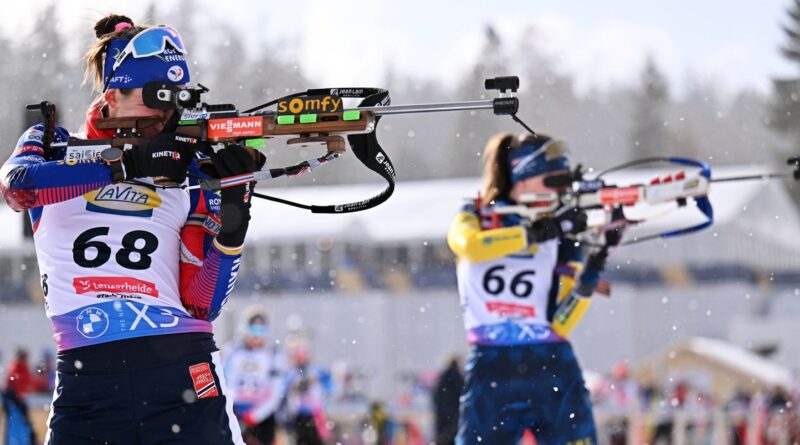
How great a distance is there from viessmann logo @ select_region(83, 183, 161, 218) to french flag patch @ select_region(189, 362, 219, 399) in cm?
49

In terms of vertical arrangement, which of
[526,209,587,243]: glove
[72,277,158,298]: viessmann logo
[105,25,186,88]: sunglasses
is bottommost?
[72,277,158,298]: viessmann logo

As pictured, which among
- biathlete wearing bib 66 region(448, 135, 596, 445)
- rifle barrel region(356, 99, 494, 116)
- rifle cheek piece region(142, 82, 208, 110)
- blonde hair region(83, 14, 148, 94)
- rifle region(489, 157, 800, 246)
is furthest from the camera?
rifle region(489, 157, 800, 246)

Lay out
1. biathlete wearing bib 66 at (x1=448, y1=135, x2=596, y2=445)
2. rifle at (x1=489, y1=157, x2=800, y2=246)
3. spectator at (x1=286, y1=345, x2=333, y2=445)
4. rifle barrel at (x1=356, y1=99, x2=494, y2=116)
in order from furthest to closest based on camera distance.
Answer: spectator at (x1=286, y1=345, x2=333, y2=445), rifle at (x1=489, y1=157, x2=800, y2=246), biathlete wearing bib 66 at (x1=448, y1=135, x2=596, y2=445), rifle barrel at (x1=356, y1=99, x2=494, y2=116)

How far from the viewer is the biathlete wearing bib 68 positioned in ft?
12.1

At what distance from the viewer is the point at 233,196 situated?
12.0ft

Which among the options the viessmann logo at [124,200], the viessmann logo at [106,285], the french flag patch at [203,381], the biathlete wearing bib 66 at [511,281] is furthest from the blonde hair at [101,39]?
the biathlete wearing bib 66 at [511,281]

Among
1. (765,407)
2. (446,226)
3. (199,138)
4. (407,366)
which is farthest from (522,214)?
(446,226)

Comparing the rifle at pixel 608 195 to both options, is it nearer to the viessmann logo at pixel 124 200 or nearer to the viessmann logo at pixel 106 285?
the viessmann logo at pixel 124 200

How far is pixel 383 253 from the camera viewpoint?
28391 millimetres

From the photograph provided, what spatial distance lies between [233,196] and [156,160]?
251 millimetres

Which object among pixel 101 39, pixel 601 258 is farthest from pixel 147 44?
pixel 601 258

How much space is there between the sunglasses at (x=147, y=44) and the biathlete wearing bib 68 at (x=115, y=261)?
334 mm

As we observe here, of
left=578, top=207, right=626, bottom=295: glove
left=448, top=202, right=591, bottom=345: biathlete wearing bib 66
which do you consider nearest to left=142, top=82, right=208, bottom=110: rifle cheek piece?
left=448, top=202, right=591, bottom=345: biathlete wearing bib 66

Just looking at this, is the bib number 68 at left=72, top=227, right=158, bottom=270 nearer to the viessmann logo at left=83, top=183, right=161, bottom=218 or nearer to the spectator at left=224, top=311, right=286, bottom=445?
the viessmann logo at left=83, top=183, right=161, bottom=218
